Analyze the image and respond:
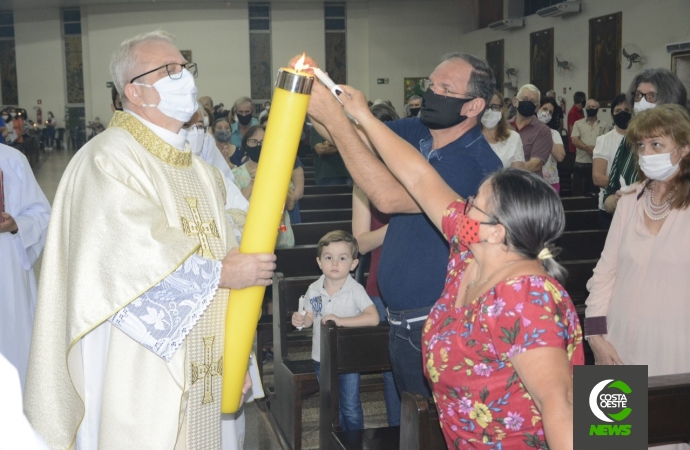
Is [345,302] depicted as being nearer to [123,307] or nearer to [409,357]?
[409,357]

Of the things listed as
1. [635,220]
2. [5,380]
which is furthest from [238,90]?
[5,380]

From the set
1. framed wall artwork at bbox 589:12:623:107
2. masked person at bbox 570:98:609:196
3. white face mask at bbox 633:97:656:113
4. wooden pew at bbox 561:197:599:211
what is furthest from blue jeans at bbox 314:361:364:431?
framed wall artwork at bbox 589:12:623:107

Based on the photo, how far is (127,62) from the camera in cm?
260

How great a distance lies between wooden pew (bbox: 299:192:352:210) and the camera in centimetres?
783

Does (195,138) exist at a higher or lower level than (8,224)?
higher

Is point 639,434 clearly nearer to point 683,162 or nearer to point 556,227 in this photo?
point 556,227

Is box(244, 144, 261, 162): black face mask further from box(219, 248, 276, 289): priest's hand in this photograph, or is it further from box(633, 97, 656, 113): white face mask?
box(219, 248, 276, 289): priest's hand

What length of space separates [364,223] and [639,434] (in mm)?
1941

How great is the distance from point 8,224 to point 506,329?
257 centimetres

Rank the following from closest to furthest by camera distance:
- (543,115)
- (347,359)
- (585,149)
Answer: (347,359), (543,115), (585,149)

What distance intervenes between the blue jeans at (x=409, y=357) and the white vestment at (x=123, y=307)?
661 mm

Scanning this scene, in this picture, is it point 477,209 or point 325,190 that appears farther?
point 325,190

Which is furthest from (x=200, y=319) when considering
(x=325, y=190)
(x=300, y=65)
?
(x=325, y=190)

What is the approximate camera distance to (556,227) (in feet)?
6.51
